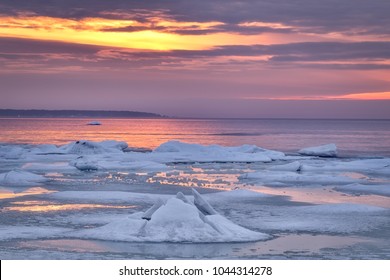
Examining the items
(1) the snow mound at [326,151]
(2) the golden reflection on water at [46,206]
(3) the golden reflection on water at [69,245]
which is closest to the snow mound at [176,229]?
(3) the golden reflection on water at [69,245]

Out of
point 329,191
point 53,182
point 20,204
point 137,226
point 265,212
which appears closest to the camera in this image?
point 137,226

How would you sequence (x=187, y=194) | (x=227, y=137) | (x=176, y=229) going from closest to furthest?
(x=176, y=229) < (x=187, y=194) < (x=227, y=137)

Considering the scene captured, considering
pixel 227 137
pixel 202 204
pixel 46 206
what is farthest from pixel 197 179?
pixel 227 137

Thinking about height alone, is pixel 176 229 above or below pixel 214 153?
below

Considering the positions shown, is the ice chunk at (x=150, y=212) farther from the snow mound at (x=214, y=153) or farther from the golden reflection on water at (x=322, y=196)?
the snow mound at (x=214, y=153)

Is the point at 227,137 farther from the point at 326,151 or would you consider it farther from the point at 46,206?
the point at 46,206

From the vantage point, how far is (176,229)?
1105 cm

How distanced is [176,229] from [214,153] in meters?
22.5

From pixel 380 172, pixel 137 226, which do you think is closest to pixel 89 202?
pixel 137 226

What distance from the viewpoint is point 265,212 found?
570 inches

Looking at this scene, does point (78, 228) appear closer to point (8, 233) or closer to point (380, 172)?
point (8, 233)

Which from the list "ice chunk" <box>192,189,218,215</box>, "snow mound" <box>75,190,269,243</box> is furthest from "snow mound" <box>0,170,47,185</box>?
"ice chunk" <box>192,189,218,215</box>

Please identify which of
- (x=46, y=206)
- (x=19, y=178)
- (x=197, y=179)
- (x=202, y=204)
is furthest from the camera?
(x=197, y=179)

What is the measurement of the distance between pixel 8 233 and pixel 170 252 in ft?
10.8
